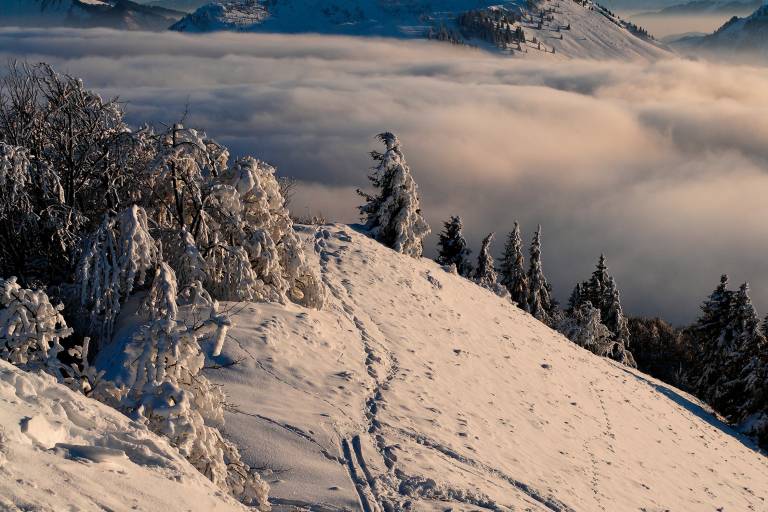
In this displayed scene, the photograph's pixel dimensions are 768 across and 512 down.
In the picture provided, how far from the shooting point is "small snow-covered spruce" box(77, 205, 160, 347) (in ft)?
43.9

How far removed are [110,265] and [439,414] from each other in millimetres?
7595

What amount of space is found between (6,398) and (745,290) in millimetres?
43243

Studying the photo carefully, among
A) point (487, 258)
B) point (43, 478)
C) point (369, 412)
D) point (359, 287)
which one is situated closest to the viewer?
point (43, 478)

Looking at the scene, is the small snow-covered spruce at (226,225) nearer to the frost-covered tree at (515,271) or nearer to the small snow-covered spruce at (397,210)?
the small snow-covered spruce at (397,210)

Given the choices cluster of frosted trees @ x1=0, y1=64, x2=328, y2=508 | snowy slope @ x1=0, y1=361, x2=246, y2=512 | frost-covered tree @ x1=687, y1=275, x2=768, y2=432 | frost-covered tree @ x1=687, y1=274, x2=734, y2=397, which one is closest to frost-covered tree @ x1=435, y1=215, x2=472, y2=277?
frost-covered tree @ x1=687, y1=274, x2=734, y2=397

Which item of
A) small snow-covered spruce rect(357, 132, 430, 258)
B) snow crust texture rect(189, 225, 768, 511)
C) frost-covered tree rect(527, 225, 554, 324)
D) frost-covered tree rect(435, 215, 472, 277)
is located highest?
small snow-covered spruce rect(357, 132, 430, 258)

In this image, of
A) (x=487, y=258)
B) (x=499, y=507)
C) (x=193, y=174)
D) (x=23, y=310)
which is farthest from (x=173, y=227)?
(x=487, y=258)

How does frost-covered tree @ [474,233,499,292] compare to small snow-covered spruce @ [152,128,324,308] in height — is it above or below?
below

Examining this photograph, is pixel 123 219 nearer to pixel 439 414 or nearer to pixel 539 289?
pixel 439 414

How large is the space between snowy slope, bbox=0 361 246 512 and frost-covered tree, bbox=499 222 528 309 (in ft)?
180

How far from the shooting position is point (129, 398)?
8141 mm

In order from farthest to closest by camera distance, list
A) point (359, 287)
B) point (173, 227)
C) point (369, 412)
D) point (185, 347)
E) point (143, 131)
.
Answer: point (359, 287) → point (173, 227) → point (143, 131) → point (369, 412) → point (185, 347)

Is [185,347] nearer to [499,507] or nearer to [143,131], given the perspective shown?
[499,507]

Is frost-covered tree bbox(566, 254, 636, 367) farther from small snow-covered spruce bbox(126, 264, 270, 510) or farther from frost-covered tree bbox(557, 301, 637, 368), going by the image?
small snow-covered spruce bbox(126, 264, 270, 510)
